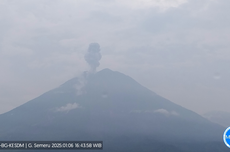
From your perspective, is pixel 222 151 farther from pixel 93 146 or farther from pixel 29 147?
pixel 29 147

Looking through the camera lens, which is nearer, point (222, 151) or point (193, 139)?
point (222, 151)

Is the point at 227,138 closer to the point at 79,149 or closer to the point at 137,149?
the point at 137,149

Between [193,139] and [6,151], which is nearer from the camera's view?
[6,151]

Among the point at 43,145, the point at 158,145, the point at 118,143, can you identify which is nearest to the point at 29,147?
the point at 43,145

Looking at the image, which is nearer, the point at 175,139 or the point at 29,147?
the point at 29,147

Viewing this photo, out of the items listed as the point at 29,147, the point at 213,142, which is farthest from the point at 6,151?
the point at 213,142

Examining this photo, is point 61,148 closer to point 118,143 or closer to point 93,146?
point 93,146

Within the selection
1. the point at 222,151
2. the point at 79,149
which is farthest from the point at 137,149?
the point at 222,151
